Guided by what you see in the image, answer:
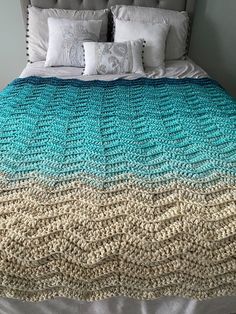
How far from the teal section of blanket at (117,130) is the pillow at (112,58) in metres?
0.16

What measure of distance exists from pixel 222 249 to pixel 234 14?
7.56 feet

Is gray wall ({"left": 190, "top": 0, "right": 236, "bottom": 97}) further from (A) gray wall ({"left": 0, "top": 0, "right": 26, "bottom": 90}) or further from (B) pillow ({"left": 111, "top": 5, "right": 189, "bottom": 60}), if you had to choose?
(A) gray wall ({"left": 0, "top": 0, "right": 26, "bottom": 90})

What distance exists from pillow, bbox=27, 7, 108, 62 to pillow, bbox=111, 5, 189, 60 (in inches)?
5.7

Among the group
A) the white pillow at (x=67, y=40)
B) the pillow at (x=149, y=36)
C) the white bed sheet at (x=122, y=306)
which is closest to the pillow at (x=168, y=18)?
the pillow at (x=149, y=36)

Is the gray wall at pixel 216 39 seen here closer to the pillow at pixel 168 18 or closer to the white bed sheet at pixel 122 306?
the pillow at pixel 168 18

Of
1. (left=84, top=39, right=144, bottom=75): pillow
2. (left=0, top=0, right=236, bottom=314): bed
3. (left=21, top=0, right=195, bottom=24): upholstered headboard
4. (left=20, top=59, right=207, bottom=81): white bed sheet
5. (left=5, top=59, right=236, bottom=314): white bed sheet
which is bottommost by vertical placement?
(left=5, top=59, right=236, bottom=314): white bed sheet

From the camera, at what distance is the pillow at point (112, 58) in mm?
1925

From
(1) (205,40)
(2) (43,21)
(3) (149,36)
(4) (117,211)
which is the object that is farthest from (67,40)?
(4) (117,211)

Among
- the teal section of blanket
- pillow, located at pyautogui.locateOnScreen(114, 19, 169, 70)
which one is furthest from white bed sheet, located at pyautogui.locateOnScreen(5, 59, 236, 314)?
pillow, located at pyautogui.locateOnScreen(114, 19, 169, 70)

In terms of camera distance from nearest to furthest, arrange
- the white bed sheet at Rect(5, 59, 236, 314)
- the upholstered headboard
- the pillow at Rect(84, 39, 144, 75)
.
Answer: the white bed sheet at Rect(5, 59, 236, 314)
the pillow at Rect(84, 39, 144, 75)
the upholstered headboard

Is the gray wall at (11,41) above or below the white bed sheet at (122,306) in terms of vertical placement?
above

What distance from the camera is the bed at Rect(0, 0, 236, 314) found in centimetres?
78

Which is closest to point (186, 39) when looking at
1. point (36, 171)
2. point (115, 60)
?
point (115, 60)

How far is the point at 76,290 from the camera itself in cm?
81
